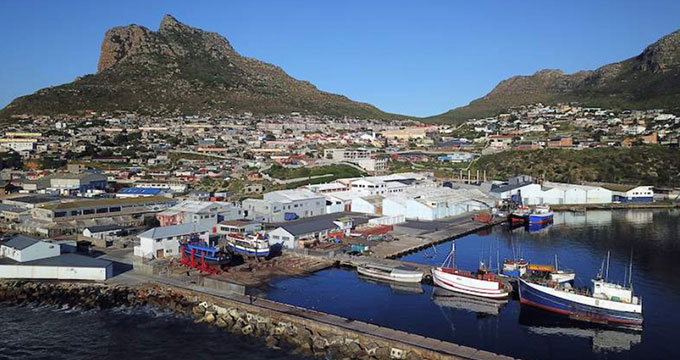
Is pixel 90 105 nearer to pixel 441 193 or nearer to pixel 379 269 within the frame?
pixel 441 193

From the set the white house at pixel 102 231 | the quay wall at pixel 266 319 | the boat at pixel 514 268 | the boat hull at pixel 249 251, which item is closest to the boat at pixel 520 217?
the boat at pixel 514 268

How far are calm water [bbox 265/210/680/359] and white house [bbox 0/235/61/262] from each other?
8284mm

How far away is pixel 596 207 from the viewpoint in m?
39.8

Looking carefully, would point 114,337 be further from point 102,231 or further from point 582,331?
point 582,331

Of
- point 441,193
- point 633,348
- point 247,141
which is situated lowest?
point 633,348

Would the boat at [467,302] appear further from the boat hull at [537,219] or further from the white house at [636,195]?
the white house at [636,195]

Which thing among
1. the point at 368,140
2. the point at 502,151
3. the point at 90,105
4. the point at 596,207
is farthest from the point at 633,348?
the point at 90,105

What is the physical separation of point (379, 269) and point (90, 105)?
69267mm

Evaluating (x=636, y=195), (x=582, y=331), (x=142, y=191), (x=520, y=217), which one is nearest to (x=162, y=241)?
(x=142, y=191)

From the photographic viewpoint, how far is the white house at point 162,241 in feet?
72.0

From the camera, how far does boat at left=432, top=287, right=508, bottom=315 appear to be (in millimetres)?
17766

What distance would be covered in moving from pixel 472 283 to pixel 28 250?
51.2ft

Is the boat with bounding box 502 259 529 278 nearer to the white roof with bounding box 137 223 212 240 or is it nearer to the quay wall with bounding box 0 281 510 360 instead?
the quay wall with bounding box 0 281 510 360

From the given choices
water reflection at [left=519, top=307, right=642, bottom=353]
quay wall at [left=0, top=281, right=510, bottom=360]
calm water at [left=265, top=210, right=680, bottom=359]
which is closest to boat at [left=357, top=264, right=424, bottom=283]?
calm water at [left=265, top=210, right=680, bottom=359]
